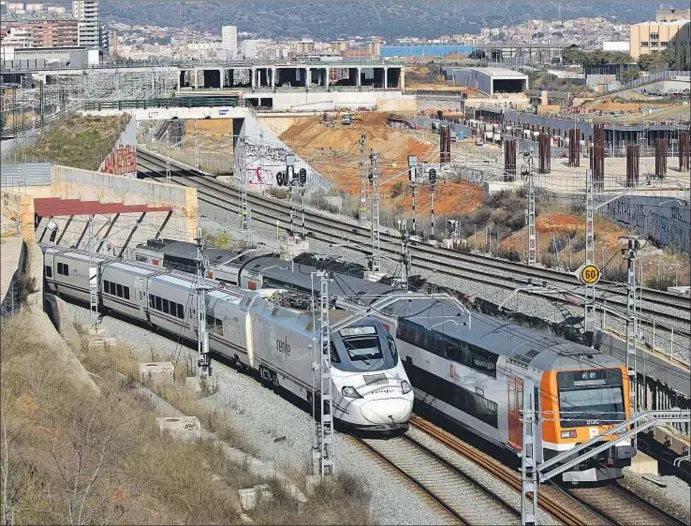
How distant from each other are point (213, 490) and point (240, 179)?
38.9 meters

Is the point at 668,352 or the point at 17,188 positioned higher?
Answer: the point at 17,188

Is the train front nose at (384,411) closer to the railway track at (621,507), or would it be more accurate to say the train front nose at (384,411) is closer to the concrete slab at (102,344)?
the railway track at (621,507)

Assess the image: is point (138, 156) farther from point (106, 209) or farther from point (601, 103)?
point (601, 103)

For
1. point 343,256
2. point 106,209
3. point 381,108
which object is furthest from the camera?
point 381,108

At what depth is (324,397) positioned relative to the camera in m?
18.1

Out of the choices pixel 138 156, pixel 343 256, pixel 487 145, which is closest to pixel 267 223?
pixel 343 256

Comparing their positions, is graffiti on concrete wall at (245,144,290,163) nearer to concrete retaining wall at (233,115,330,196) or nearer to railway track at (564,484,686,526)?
concrete retaining wall at (233,115,330,196)

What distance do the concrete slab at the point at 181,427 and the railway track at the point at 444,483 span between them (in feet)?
7.83

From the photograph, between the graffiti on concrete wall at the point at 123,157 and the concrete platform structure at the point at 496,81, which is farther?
the concrete platform structure at the point at 496,81

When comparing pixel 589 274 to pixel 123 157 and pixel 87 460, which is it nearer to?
pixel 87 460

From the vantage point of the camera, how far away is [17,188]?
104 ft

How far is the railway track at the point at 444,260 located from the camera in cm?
2628

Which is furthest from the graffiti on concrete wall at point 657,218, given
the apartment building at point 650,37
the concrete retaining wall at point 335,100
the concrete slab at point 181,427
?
the apartment building at point 650,37

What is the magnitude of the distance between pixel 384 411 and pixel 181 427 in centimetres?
287
